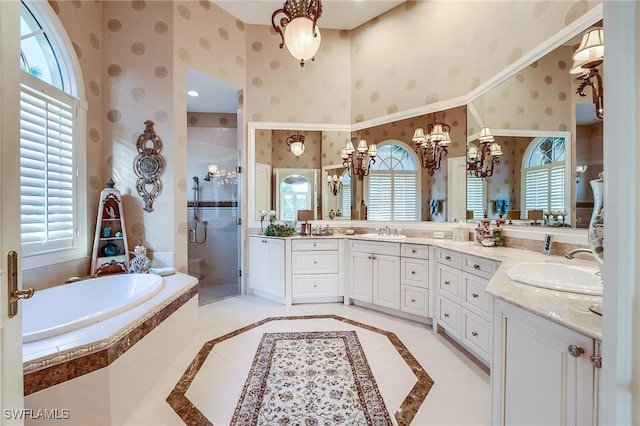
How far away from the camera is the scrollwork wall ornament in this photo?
3055mm

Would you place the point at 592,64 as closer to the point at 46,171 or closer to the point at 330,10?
the point at 330,10

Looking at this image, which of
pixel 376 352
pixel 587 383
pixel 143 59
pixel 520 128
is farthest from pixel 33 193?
pixel 520 128

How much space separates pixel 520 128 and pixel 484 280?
1.34 metres

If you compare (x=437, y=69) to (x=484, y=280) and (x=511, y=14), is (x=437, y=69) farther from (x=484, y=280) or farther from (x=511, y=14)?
(x=484, y=280)

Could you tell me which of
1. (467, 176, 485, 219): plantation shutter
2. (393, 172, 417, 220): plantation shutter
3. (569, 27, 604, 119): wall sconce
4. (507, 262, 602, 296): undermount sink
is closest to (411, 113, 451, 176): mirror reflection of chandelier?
(393, 172, 417, 220): plantation shutter

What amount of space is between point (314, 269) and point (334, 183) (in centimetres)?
124

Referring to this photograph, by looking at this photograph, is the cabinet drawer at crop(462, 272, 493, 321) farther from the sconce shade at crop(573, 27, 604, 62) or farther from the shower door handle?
the shower door handle

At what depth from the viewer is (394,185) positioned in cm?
364

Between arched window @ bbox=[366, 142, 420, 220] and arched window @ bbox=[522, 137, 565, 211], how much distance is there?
4.05 ft

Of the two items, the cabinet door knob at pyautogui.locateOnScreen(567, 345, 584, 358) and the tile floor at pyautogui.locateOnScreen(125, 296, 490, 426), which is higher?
the cabinet door knob at pyautogui.locateOnScreen(567, 345, 584, 358)

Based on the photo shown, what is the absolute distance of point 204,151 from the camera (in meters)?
4.07

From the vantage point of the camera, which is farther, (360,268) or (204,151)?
(204,151)

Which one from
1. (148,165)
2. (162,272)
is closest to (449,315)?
(162,272)

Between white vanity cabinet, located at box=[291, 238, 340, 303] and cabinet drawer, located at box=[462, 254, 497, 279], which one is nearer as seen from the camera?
cabinet drawer, located at box=[462, 254, 497, 279]
